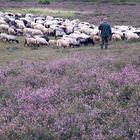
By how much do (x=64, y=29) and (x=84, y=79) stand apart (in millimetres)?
22221

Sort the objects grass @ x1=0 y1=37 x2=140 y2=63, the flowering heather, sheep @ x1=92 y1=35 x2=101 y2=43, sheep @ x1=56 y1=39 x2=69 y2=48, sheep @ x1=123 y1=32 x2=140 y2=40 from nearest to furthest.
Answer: the flowering heather < grass @ x1=0 y1=37 x2=140 y2=63 < sheep @ x1=56 y1=39 x2=69 y2=48 < sheep @ x1=92 y1=35 x2=101 y2=43 < sheep @ x1=123 y1=32 x2=140 y2=40

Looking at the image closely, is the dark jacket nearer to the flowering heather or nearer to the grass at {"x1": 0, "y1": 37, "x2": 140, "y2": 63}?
the grass at {"x1": 0, "y1": 37, "x2": 140, "y2": 63}

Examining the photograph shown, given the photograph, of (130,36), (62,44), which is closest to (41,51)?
(62,44)

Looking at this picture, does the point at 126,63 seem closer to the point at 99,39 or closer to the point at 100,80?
the point at 100,80

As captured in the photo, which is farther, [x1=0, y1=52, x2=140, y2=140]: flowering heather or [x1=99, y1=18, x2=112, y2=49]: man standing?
[x1=99, y1=18, x2=112, y2=49]: man standing

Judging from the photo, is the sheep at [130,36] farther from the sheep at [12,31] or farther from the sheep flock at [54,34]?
the sheep at [12,31]

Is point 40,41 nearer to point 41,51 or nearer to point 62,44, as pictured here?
point 62,44

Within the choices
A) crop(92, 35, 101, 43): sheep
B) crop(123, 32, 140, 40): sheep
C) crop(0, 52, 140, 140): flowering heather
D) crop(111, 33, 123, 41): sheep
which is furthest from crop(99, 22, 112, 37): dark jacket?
crop(0, 52, 140, 140): flowering heather

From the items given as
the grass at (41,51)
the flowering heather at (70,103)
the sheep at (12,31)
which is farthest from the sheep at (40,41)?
the flowering heather at (70,103)

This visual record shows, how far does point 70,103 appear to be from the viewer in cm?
1120

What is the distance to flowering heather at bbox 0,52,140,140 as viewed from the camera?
9.12 metres

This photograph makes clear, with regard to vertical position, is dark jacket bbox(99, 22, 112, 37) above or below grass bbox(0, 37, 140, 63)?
above

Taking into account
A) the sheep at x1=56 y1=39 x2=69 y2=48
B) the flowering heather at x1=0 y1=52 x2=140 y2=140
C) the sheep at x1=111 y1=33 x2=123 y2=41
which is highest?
the flowering heather at x1=0 y1=52 x2=140 y2=140

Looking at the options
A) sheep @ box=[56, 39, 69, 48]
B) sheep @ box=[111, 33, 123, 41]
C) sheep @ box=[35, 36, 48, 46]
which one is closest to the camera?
sheep @ box=[56, 39, 69, 48]
